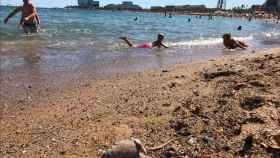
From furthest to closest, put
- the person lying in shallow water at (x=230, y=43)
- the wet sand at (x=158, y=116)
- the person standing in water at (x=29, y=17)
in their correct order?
the person lying in shallow water at (x=230, y=43), the person standing in water at (x=29, y=17), the wet sand at (x=158, y=116)

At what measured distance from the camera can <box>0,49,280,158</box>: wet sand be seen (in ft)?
14.6

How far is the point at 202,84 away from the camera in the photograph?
682 cm

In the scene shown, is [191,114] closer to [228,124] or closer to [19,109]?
[228,124]

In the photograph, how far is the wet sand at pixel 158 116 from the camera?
14.6 ft

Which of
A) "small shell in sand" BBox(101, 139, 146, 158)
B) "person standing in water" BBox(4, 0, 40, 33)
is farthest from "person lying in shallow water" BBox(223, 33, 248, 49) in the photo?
"small shell in sand" BBox(101, 139, 146, 158)

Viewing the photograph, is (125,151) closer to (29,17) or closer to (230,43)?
(29,17)

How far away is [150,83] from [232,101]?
269 centimetres

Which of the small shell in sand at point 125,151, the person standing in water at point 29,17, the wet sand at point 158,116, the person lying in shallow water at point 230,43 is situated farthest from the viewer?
the person lying in shallow water at point 230,43

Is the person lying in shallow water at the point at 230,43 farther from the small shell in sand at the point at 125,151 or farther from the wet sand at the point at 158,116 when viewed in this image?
the small shell in sand at the point at 125,151

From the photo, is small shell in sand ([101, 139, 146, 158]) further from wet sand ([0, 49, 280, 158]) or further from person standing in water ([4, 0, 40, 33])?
person standing in water ([4, 0, 40, 33])

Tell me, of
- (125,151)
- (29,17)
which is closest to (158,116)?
(125,151)

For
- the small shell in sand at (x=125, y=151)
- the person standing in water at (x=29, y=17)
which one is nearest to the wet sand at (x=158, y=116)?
the small shell in sand at (x=125, y=151)

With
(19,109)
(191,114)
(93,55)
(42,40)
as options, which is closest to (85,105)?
(19,109)

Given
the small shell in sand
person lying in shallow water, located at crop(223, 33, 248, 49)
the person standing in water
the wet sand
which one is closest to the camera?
the small shell in sand
